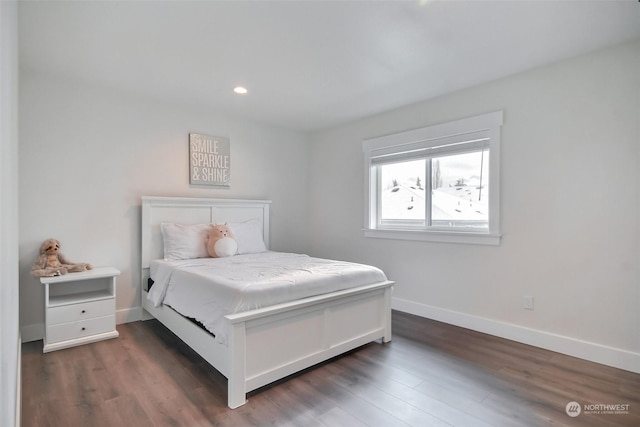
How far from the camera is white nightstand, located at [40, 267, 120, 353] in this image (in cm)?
273

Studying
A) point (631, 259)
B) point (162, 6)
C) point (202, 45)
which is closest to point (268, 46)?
point (202, 45)

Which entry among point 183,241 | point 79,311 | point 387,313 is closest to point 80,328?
point 79,311

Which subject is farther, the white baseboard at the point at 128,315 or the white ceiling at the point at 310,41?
the white baseboard at the point at 128,315

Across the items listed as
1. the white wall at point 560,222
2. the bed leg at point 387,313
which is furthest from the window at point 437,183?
the bed leg at point 387,313

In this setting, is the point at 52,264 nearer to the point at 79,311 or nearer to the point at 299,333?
the point at 79,311

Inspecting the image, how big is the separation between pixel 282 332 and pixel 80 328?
1.93 meters

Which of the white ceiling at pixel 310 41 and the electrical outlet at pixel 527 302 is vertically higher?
the white ceiling at pixel 310 41

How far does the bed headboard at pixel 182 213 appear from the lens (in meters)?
3.50

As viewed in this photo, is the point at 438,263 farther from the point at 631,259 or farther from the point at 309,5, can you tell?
the point at 309,5

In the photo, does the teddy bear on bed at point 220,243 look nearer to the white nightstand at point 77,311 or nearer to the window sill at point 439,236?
the white nightstand at point 77,311

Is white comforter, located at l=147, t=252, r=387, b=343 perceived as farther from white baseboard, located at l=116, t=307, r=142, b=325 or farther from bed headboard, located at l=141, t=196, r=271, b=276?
white baseboard, located at l=116, t=307, r=142, b=325

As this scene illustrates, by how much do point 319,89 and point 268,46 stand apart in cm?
94

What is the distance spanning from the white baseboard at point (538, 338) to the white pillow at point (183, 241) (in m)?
2.40

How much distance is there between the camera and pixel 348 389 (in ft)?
7.07
